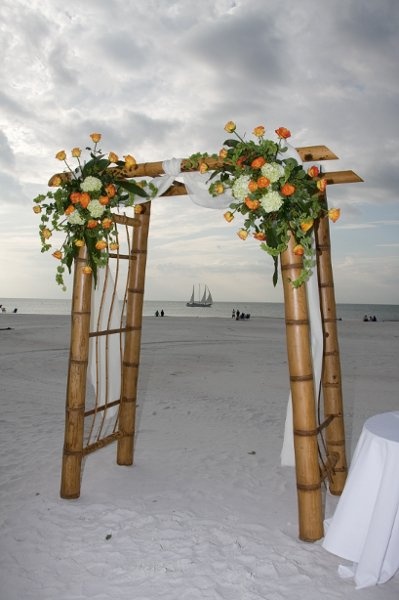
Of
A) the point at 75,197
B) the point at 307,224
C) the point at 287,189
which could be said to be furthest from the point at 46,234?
the point at 307,224

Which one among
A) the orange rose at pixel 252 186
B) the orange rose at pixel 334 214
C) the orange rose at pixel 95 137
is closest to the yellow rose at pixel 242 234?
the orange rose at pixel 252 186

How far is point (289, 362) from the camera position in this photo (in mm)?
3422

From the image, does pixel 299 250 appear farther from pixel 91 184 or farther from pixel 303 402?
pixel 91 184

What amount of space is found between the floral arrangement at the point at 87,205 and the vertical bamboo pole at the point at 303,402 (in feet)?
5.36

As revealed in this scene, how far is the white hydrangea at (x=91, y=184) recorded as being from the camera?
3828mm

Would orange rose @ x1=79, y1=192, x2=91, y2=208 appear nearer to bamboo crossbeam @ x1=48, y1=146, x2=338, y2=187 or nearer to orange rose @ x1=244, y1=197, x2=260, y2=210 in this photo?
bamboo crossbeam @ x1=48, y1=146, x2=338, y2=187

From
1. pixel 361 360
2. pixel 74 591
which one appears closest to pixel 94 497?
pixel 74 591

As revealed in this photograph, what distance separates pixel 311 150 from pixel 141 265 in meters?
2.06

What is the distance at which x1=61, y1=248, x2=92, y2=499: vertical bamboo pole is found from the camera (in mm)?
4031

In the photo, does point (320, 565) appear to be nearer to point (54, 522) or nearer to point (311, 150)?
point (54, 522)

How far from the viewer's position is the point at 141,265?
468 centimetres

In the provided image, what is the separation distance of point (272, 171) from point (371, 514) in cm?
239

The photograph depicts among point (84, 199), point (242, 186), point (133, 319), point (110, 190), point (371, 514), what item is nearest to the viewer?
point (371, 514)

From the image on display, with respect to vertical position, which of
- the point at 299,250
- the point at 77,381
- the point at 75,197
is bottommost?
the point at 77,381
